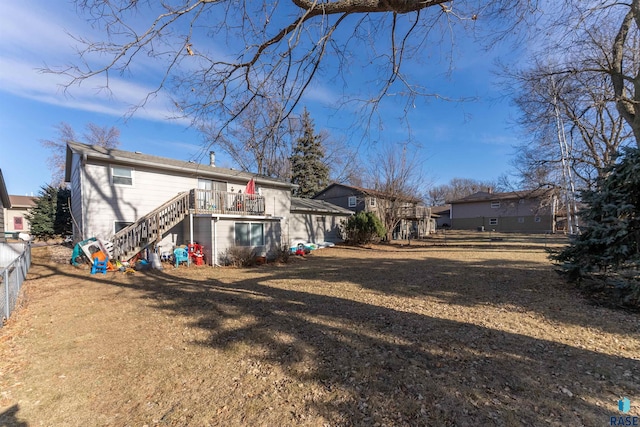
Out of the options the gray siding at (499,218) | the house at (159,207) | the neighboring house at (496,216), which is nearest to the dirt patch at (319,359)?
the house at (159,207)

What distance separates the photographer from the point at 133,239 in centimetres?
1104

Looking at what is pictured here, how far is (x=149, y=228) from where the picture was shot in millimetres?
11430

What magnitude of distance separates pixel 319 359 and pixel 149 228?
1062 centimetres

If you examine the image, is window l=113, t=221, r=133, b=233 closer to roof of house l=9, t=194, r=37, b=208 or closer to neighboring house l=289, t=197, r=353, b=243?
neighboring house l=289, t=197, r=353, b=243

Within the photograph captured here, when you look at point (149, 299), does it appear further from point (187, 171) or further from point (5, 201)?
point (5, 201)

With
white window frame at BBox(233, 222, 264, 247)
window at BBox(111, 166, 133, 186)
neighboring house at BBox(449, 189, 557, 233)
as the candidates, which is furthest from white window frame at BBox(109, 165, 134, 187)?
neighboring house at BBox(449, 189, 557, 233)

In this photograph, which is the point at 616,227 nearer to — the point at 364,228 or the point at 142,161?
the point at 142,161

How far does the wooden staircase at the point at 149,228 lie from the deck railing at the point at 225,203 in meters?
0.52

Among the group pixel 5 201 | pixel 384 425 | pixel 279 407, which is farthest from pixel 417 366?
pixel 5 201

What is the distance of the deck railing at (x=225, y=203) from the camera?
42.1 feet

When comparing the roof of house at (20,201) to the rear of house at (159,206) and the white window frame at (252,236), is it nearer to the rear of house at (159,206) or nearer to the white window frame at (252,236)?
the rear of house at (159,206)

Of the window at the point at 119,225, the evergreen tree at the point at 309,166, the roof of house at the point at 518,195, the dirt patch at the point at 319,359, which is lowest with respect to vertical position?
the dirt patch at the point at 319,359

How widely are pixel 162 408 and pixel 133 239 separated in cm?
1021

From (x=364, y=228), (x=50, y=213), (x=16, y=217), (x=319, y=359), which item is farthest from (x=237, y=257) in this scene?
(x=16, y=217)
